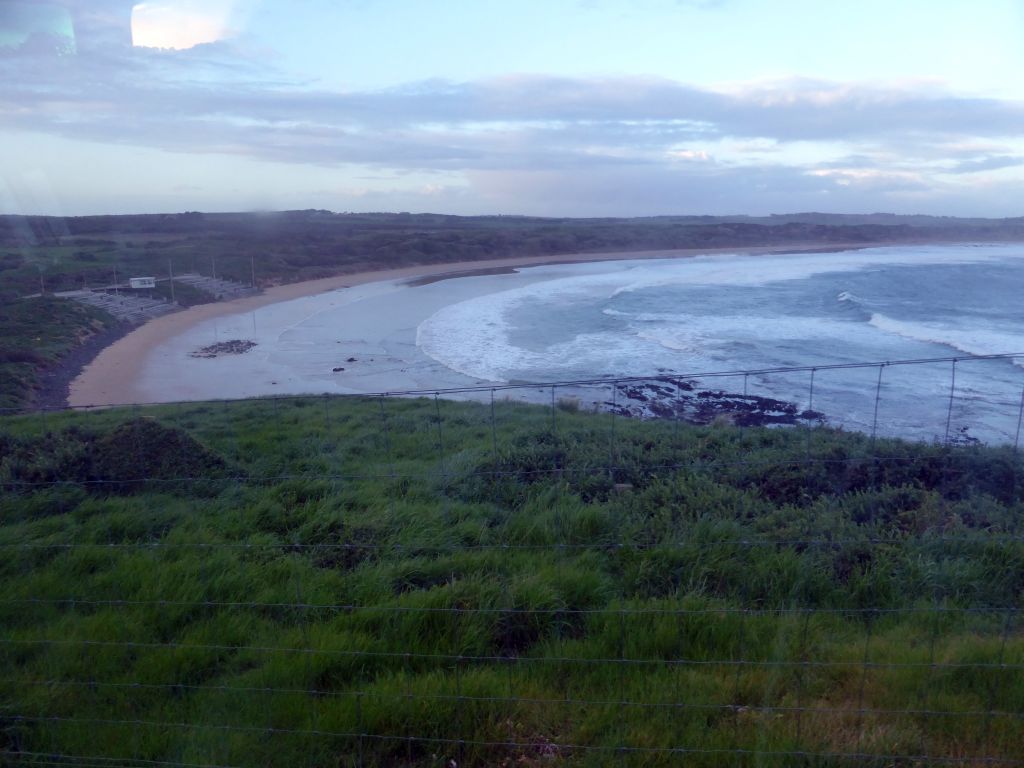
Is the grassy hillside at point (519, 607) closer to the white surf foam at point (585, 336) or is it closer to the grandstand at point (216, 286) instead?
the white surf foam at point (585, 336)

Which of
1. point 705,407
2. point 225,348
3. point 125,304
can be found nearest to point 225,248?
point 125,304

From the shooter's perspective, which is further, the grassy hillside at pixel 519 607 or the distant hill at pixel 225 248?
the distant hill at pixel 225 248

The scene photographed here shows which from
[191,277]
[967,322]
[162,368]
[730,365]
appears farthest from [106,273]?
[967,322]

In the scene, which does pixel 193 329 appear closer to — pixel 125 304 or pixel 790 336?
pixel 125 304

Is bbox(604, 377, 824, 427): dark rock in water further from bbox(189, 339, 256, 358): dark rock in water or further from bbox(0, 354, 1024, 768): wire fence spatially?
bbox(189, 339, 256, 358): dark rock in water

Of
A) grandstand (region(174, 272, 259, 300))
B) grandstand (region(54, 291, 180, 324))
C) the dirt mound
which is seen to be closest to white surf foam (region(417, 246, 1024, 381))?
grandstand (region(54, 291, 180, 324))

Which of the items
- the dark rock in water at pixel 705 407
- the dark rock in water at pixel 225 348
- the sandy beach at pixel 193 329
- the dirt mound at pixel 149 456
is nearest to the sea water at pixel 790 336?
the dark rock in water at pixel 705 407
